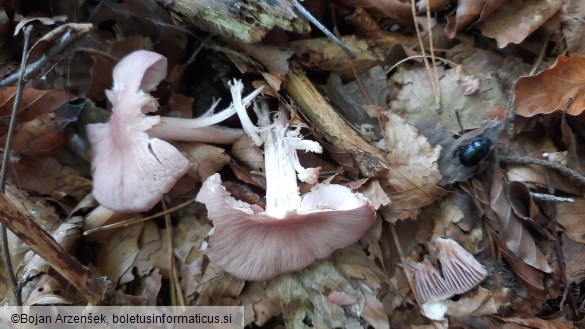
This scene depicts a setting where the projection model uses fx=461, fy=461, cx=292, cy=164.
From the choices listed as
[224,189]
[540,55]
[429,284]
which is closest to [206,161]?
[224,189]

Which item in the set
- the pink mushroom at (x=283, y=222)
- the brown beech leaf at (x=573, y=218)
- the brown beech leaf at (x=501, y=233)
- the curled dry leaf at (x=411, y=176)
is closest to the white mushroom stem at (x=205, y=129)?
the pink mushroom at (x=283, y=222)

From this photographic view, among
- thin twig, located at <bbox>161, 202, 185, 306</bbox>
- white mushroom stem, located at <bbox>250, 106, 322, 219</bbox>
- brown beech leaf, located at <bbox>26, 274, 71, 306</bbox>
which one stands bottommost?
thin twig, located at <bbox>161, 202, 185, 306</bbox>

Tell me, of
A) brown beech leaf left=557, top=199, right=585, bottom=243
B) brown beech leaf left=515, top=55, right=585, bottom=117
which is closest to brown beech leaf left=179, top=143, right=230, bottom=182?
brown beech leaf left=515, top=55, right=585, bottom=117

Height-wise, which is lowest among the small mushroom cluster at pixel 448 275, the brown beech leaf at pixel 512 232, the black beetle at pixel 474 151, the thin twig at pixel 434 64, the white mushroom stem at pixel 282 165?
the small mushroom cluster at pixel 448 275

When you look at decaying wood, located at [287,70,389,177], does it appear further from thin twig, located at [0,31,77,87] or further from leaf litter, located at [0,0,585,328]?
thin twig, located at [0,31,77,87]

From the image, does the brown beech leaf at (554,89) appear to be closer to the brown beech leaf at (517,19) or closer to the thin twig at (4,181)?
the brown beech leaf at (517,19)

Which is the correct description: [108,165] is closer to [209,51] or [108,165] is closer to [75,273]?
[75,273]

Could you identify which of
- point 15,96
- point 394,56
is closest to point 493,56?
point 394,56
